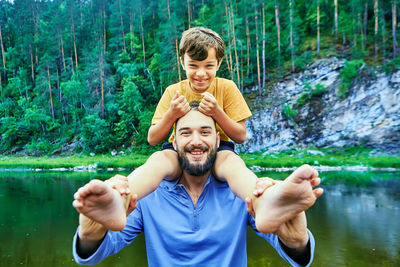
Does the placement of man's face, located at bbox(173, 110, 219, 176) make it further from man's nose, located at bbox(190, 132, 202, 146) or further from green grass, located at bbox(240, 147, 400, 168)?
green grass, located at bbox(240, 147, 400, 168)

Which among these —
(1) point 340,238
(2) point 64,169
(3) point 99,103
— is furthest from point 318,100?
(3) point 99,103

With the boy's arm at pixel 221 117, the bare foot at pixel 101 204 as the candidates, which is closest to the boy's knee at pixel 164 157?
the boy's arm at pixel 221 117

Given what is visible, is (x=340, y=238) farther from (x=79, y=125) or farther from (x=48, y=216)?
(x=79, y=125)

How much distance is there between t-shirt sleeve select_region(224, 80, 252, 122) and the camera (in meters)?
2.59

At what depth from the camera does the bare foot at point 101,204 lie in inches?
50.1

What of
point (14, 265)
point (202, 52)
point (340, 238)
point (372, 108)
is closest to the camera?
point (202, 52)

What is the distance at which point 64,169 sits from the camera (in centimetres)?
2172

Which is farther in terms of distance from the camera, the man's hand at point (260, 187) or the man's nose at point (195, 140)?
the man's nose at point (195, 140)

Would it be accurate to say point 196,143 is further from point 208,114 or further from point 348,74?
point 348,74

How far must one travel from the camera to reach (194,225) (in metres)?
1.94

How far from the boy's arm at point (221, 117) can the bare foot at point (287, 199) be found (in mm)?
794

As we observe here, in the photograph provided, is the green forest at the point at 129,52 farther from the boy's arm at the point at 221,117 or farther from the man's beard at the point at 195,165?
the man's beard at the point at 195,165

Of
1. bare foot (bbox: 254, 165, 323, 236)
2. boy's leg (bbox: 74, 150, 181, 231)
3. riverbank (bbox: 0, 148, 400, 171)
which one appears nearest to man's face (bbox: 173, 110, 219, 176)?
boy's leg (bbox: 74, 150, 181, 231)

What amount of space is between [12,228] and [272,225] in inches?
368
